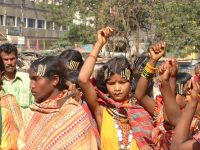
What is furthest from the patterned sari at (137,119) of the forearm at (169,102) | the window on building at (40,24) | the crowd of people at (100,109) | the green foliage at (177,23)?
the window on building at (40,24)

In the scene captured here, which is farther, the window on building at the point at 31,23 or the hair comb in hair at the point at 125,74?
the window on building at the point at 31,23

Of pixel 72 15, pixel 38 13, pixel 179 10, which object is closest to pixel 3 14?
pixel 38 13

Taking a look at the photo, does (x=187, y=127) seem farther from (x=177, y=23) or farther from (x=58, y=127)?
(x=177, y=23)

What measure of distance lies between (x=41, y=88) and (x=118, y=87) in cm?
70

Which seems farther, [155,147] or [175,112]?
[155,147]

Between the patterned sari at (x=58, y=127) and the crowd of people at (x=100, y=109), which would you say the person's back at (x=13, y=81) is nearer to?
the crowd of people at (x=100, y=109)

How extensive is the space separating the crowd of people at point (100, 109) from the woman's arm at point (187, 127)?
0.62m

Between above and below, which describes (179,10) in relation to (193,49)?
above

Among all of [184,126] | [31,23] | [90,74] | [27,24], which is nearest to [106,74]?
[90,74]

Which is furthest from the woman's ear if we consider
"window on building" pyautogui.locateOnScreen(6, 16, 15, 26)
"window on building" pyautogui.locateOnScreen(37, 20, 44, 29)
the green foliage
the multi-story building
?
"window on building" pyautogui.locateOnScreen(37, 20, 44, 29)

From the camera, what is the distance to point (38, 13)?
59594 millimetres

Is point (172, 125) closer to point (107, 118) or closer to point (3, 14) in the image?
point (107, 118)

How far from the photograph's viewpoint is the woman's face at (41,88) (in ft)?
14.0

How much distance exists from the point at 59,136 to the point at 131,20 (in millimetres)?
Result: 20053
